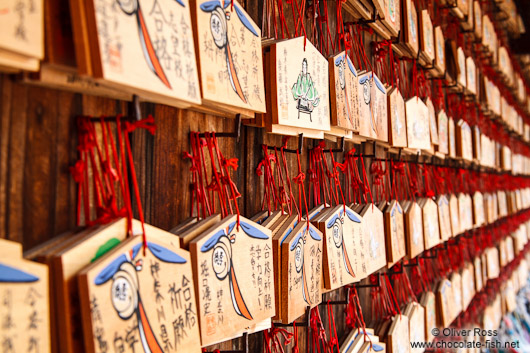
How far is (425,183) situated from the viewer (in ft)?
4.95

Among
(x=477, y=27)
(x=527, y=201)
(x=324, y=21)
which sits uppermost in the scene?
(x=477, y=27)

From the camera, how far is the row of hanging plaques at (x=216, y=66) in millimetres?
330

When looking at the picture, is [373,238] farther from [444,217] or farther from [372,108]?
[444,217]

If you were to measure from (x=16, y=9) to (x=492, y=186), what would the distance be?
2.81 m

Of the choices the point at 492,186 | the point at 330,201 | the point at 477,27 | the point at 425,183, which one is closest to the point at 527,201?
the point at 492,186

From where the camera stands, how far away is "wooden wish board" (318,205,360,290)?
29.7 inches

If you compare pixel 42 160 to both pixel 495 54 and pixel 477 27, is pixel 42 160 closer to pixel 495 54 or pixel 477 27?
pixel 477 27

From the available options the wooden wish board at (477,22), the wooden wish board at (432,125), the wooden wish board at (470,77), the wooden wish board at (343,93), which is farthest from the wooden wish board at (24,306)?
the wooden wish board at (477,22)

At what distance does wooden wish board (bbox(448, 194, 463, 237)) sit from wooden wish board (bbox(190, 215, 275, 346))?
1239 mm

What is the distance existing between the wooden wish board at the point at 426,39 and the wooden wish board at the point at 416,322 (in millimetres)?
665

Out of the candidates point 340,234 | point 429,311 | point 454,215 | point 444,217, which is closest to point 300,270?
point 340,234

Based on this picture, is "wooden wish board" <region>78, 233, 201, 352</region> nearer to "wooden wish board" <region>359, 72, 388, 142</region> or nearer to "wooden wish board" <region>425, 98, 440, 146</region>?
"wooden wish board" <region>359, 72, 388, 142</region>

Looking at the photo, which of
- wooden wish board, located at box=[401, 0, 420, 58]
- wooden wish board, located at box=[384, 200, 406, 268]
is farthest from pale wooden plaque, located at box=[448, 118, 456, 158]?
wooden wish board, located at box=[384, 200, 406, 268]

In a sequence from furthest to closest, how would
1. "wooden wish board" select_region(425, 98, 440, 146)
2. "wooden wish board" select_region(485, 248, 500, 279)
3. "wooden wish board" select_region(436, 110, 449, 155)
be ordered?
"wooden wish board" select_region(485, 248, 500, 279), "wooden wish board" select_region(436, 110, 449, 155), "wooden wish board" select_region(425, 98, 440, 146)
